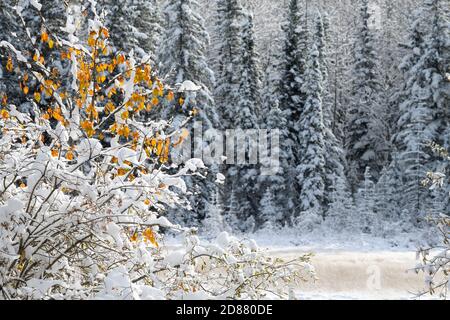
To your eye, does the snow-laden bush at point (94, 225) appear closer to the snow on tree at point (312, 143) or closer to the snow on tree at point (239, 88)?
the snow on tree at point (312, 143)

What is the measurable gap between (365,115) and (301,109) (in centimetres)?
662

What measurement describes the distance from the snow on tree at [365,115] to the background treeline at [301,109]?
0.08 m

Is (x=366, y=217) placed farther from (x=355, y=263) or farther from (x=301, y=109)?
(x=301, y=109)

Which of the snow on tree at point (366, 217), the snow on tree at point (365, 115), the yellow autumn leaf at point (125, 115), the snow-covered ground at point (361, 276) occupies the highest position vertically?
the snow on tree at point (365, 115)

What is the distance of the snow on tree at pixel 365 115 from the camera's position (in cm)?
3538

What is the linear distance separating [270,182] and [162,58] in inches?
338

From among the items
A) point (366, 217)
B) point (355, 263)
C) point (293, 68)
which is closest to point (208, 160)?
point (366, 217)

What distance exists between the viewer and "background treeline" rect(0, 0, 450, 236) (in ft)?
80.5

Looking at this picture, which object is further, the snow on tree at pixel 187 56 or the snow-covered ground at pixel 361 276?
the snow on tree at pixel 187 56

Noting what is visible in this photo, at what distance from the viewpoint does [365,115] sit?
118 ft

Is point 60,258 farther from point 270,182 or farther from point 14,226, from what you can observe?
point 270,182

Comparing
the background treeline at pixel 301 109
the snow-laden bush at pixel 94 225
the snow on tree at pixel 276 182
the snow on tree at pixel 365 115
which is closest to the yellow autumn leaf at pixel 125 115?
the snow-laden bush at pixel 94 225

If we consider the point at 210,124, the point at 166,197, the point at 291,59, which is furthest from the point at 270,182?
the point at 166,197
